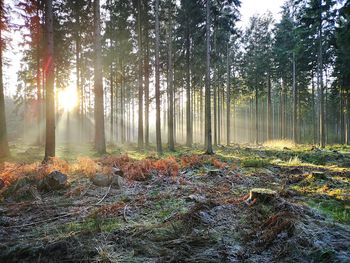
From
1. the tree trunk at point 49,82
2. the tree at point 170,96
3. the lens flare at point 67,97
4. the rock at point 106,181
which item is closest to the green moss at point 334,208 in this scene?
the rock at point 106,181

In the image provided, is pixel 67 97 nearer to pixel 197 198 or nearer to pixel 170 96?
pixel 170 96

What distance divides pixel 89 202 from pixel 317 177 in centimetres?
683


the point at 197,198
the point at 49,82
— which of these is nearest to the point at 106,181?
the point at 197,198

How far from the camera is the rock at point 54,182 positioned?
19.8ft

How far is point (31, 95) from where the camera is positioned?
2594 cm

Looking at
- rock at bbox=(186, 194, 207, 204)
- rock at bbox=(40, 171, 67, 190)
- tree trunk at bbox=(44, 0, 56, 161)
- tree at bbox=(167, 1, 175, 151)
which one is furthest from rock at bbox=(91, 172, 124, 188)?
tree at bbox=(167, 1, 175, 151)

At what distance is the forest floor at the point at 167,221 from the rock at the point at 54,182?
0.14m

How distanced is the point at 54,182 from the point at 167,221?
11.4 ft

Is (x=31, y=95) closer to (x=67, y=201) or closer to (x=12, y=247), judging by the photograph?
(x=67, y=201)

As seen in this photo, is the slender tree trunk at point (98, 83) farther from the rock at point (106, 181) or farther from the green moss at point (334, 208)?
the green moss at point (334, 208)

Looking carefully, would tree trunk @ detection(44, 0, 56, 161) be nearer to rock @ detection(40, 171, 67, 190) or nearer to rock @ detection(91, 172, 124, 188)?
rock @ detection(40, 171, 67, 190)

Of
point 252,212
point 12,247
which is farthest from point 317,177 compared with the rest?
point 12,247

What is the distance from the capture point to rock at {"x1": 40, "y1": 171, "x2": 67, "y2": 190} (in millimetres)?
Result: 6036

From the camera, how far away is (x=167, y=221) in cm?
424
